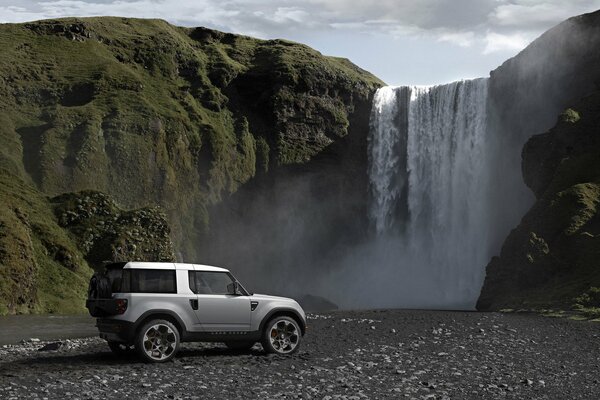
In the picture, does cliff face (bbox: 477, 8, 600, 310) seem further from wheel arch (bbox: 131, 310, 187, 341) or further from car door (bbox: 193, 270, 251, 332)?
wheel arch (bbox: 131, 310, 187, 341)

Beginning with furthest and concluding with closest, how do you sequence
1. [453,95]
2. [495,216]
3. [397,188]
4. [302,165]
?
1. [302,165]
2. [397,188]
3. [453,95]
4. [495,216]

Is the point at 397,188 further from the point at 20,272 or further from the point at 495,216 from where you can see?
the point at 20,272

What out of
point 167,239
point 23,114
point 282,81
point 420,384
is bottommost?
point 420,384

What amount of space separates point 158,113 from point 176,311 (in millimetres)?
Answer: 78110

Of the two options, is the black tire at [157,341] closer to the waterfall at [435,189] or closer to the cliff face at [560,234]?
the cliff face at [560,234]

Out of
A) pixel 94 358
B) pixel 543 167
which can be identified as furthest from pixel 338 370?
pixel 543 167

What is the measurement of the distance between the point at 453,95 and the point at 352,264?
1021 inches

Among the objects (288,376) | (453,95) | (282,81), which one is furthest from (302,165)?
(288,376)

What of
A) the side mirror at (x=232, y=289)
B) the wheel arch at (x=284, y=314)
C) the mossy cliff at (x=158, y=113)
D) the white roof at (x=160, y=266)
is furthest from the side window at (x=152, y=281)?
the mossy cliff at (x=158, y=113)

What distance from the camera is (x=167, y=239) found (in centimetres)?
7700

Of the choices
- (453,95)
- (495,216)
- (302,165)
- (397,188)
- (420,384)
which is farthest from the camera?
(302,165)

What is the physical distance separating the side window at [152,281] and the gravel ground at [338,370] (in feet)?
6.62

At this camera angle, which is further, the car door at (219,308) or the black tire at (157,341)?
the car door at (219,308)

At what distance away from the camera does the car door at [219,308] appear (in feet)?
74.4
